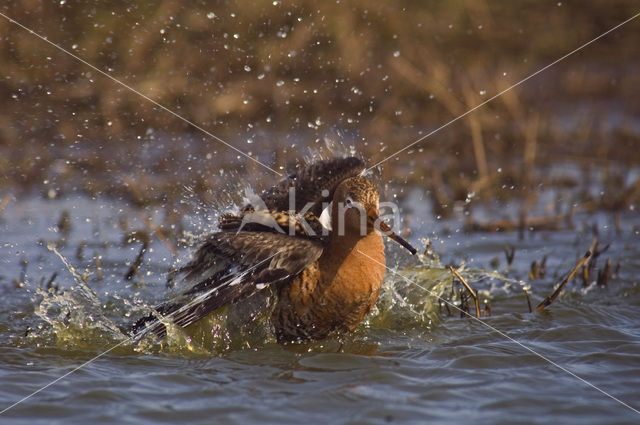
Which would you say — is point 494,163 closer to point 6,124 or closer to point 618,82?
point 618,82

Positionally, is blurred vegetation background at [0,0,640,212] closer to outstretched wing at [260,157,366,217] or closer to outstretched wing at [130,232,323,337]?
outstretched wing at [260,157,366,217]

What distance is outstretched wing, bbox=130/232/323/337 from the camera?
466 cm

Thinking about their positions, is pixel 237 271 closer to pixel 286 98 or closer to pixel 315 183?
pixel 315 183

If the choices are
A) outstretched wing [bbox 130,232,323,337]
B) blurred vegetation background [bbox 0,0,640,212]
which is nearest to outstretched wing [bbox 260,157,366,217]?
outstretched wing [bbox 130,232,323,337]

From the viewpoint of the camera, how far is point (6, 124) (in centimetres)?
871

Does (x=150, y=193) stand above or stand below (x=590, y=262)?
above

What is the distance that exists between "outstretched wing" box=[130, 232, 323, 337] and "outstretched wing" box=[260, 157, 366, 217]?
0.48 meters

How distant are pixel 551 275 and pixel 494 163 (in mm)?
2601

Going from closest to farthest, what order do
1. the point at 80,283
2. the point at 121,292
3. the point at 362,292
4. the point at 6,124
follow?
the point at 362,292, the point at 80,283, the point at 121,292, the point at 6,124

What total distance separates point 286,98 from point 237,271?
4968mm

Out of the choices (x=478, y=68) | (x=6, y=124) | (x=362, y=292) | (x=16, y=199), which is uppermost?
(x=478, y=68)

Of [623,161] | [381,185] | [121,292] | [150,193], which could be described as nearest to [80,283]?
[121,292]

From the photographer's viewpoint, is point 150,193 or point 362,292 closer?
point 362,292

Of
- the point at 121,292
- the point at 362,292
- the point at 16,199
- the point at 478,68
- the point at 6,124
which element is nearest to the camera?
the point at 362,292
